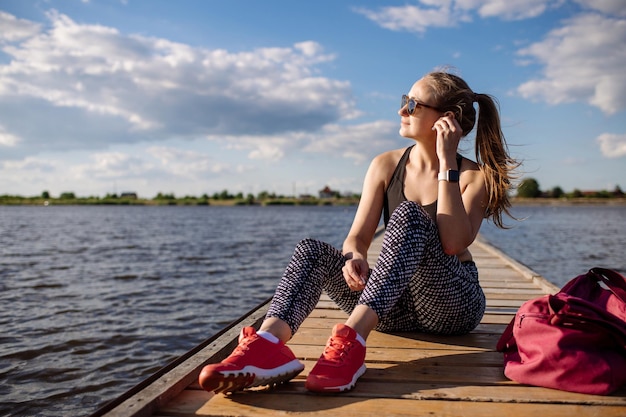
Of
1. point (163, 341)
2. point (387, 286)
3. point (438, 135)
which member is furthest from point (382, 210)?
point (163, 341)

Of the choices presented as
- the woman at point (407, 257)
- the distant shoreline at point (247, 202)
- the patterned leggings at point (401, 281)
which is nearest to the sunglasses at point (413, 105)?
the woman at point (407, 257)

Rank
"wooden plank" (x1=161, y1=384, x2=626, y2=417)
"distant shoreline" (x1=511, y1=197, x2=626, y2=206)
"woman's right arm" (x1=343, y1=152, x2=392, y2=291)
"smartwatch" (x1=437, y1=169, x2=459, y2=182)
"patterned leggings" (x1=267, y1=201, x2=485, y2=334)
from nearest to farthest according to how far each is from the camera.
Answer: "wooden plank" (x1=161, y1=384, x2=626, y2=417) < "patterned leggings" (x1=267, y1=201, x2=485, y2=334) < "smartwatch" (x1=437, y1=169, x2=459, y2=182) < "woman's right arm" (x1=343, y1=152, x2=392, y2=291) < "distant shoreline" (x1=511, y1=197, x2=626, y2=206)

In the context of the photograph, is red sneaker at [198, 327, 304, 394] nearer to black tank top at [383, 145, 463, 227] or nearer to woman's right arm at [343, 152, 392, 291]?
woman's right arm at [343, 152, 392, 291]

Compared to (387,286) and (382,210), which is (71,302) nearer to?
(382,210)

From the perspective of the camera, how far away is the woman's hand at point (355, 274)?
2.66 m

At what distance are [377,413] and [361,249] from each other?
116cm

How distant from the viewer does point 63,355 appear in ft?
17.8

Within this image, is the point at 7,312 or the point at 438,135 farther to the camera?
the point at 7,312

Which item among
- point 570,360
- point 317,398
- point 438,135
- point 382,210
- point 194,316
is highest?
point 438,135

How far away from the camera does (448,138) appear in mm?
2875

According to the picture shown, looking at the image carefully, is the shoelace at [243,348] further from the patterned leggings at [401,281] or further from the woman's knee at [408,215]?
the woman's knee at [408,215]

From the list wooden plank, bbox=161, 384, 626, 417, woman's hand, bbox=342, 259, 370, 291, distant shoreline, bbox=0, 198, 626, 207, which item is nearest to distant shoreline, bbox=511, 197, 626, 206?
distant shoreline, bbox=0, 198, 626, 207

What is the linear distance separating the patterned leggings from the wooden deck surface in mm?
228

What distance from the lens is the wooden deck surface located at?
78.9 inches
